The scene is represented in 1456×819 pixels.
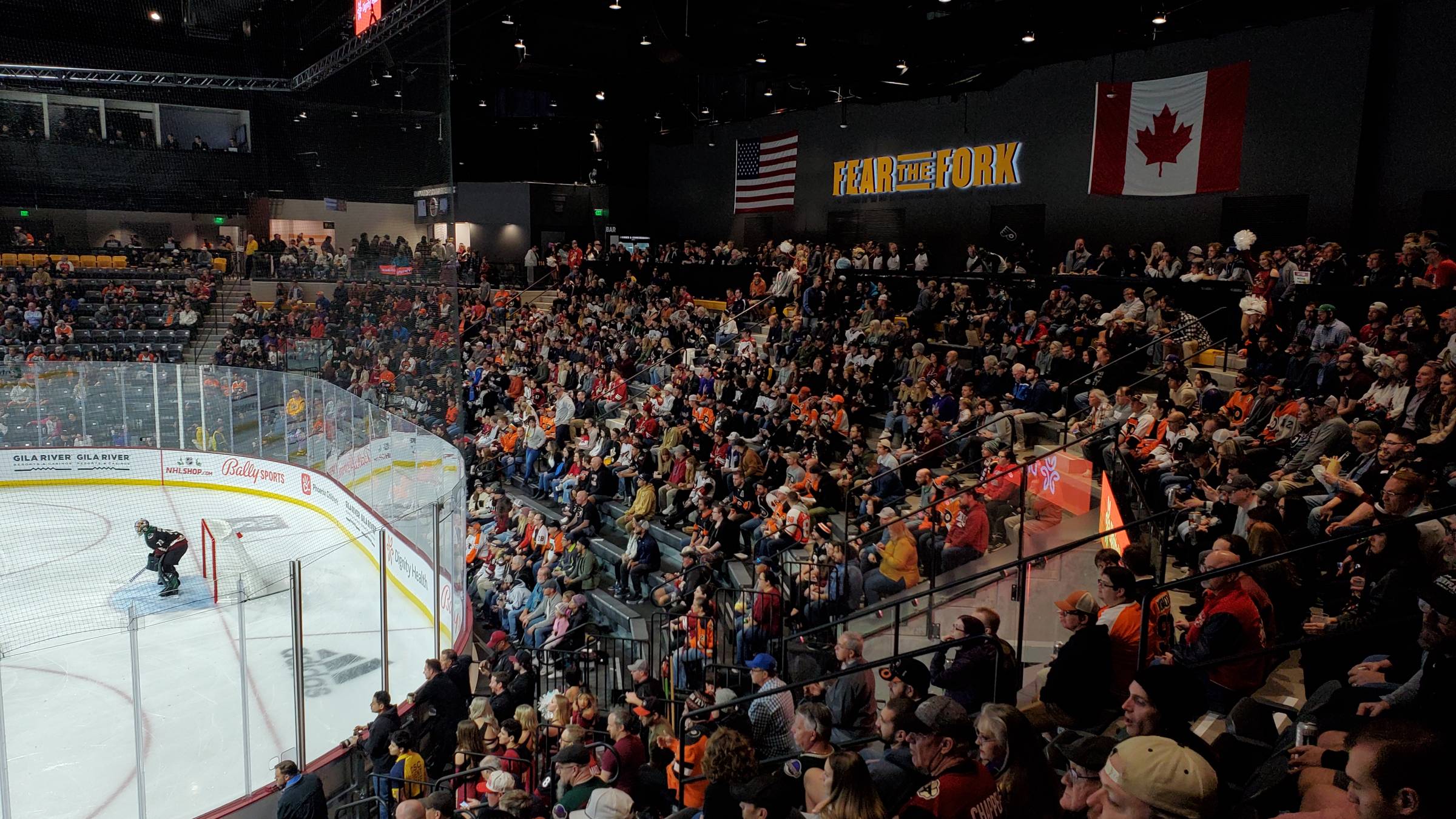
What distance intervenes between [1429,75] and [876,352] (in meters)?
7.74

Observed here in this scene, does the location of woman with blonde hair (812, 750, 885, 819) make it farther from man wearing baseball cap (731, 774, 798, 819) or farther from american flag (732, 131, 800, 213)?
american flag (732, 131, 800, 213)

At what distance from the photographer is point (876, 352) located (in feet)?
46.3

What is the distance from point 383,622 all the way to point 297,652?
810 mm

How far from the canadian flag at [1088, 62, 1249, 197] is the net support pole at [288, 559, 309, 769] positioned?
45.8 feet

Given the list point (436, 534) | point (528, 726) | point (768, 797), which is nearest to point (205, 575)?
point (436, 534)

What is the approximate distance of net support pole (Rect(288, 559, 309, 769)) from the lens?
754 centimetres

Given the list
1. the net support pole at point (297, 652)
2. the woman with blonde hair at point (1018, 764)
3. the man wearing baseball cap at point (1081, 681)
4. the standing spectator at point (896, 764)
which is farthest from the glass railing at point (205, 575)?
the woman with blonde hair at point (1018, 764)

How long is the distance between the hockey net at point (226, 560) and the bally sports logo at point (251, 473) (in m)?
0.79

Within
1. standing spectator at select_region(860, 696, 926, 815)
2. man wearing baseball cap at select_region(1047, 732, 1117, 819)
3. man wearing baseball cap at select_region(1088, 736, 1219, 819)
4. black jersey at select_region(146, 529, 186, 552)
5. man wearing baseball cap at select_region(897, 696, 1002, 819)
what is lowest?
black jersey at select_region(146, 529, 186, 552)

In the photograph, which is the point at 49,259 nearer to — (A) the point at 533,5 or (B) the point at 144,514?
(B) the point at 144,514

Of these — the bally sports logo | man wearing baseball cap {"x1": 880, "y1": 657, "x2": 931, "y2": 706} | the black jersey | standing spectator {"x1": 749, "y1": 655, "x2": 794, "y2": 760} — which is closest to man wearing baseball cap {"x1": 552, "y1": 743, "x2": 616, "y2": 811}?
standing spectator {"x1": 749, "y1": 655, "x2": 794, "y2": 760}

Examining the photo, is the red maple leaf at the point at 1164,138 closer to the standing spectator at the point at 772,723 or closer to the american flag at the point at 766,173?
the american flag at the point at 766,173

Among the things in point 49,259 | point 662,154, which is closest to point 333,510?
point 49,259

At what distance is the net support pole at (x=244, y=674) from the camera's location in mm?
7242
